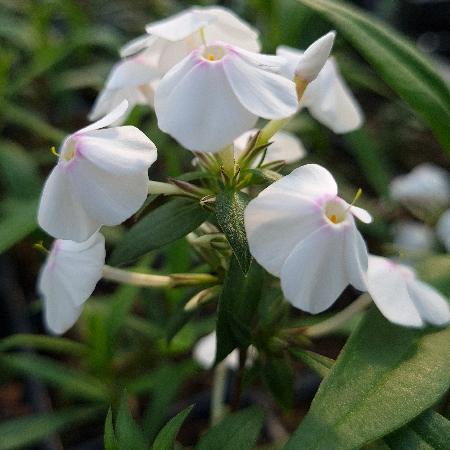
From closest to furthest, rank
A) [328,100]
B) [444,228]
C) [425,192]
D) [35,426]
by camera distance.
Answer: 1. [328,100]
2. [35,426]
3. [444,228]
4. [425,192]

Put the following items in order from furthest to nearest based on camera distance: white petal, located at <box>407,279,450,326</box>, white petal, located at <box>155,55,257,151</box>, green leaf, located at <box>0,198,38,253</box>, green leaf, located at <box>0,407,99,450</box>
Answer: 1. green leaf, located at <box>0,407,99,450</box>
2. green leaf, located at <box>0,198,38,253</box>
3. white petal, located at <box>407,279,450,326</box>
4. white petal, located at <box>155,55,257,151</box>

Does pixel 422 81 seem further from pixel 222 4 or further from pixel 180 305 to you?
pixel 222 4

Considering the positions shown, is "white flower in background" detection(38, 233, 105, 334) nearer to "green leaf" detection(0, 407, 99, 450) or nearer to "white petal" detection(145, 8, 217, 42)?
"white petal" detection(145, 8, 217, 42)

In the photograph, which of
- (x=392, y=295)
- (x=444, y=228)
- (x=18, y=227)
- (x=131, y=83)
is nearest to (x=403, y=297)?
(x=392, y=295)

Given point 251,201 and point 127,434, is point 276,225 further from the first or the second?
point 127,434

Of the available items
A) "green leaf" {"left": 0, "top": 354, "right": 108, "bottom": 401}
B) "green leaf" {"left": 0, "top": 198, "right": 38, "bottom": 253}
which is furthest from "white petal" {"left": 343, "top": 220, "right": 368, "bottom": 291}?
"green leaf" {"left": 0, "top": 354, "right": 108, "bottom": 401}

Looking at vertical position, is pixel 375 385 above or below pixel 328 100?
below
